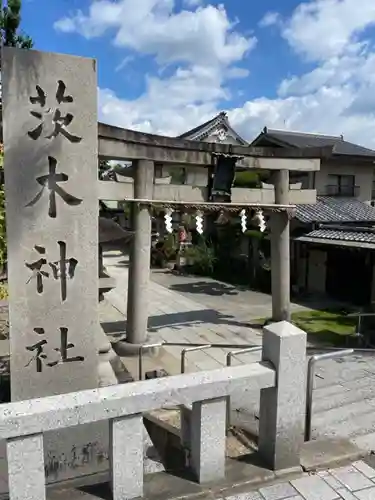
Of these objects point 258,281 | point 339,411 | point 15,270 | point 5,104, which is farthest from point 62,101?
point 258,281

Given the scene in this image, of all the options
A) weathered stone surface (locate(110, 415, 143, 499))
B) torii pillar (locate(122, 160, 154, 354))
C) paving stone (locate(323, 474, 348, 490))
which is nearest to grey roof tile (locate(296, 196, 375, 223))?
torii pillar (locate(122, 160, 154, 354))

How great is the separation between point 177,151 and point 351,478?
25.2ft

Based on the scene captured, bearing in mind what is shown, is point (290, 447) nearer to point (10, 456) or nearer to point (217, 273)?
point (10, 456)

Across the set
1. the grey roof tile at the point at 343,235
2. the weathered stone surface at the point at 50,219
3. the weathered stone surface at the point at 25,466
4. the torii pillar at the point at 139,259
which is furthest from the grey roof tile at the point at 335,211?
the weathered stone surface at the point at 25,466

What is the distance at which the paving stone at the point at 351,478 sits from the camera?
3.61 meters

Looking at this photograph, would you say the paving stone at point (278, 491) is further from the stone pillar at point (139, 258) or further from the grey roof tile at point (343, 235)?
the grey roof tile at point (343, 235)

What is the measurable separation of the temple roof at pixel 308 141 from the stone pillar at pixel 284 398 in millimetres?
21134

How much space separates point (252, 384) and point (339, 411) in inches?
129

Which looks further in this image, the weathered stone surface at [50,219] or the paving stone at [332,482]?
the weathered stone surface at [50,219]

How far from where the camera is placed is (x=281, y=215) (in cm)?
1154

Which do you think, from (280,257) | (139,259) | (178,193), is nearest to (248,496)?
(139,259)

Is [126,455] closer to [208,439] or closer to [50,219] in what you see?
[208,439]

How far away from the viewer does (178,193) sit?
10.1 m

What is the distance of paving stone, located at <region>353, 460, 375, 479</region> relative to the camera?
12.5 ft
